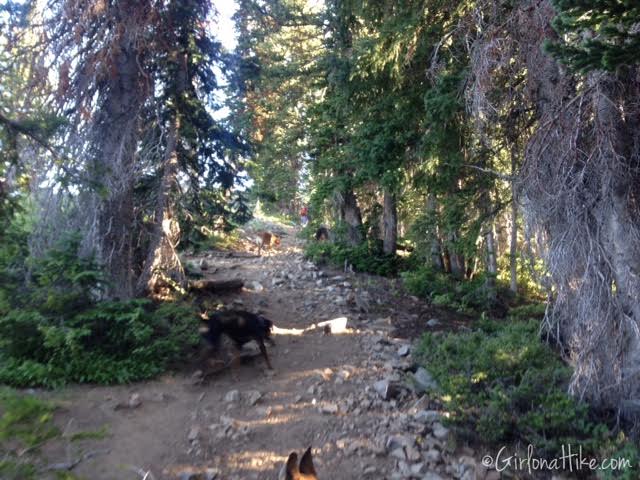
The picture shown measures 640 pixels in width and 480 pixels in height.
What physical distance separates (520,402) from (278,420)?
3120 mm

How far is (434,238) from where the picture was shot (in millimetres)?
12727

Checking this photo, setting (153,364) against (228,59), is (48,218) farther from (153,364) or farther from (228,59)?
(228,59)

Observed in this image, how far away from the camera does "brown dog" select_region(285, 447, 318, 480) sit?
527 cm

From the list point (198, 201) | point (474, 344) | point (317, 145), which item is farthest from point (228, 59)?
point (474, 344)

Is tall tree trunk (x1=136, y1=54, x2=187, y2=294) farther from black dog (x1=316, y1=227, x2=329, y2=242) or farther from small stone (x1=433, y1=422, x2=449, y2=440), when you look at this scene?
black dog (x1=316, y1=227, x2=329, y2=242)

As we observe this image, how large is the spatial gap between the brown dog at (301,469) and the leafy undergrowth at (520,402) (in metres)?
2.02

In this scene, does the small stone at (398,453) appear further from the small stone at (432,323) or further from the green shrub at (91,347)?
the small stone at (432,323)

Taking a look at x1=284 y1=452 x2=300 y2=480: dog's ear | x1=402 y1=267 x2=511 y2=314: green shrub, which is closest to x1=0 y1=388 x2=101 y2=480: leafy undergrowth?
x1=284 y1=452 x2=300 y2=480: dog's ear

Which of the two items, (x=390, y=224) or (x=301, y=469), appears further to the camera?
(x=390, y=224)

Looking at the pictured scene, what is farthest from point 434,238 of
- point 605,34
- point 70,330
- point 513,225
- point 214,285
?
point 605,34

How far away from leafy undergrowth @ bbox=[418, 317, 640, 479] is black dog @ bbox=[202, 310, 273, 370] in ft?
8.83

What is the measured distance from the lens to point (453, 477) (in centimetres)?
583

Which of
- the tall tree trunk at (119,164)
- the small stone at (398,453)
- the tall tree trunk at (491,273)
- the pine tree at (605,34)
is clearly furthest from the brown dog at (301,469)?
the tall tree trunk at (491,273)

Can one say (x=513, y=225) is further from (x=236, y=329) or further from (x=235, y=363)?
(x=235, y=363)
